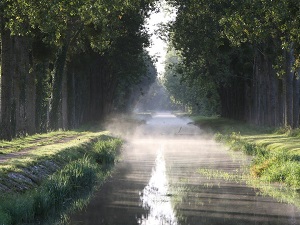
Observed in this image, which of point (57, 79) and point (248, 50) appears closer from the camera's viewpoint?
point (57, 79)

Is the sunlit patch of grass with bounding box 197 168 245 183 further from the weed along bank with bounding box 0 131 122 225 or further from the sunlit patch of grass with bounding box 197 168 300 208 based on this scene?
the weed along bank with bounding box 0 131 122 225

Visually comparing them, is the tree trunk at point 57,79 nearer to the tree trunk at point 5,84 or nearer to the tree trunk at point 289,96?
the tree trunk at point 5,84

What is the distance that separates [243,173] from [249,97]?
42.8 meters

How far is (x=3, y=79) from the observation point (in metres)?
33.9

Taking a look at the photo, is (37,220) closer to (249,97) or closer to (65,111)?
(65,111)

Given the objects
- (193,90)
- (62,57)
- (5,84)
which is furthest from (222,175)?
(193,90)

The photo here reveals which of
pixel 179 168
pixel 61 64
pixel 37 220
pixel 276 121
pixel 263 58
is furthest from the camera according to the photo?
pixel 263 58

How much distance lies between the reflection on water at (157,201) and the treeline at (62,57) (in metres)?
7.41

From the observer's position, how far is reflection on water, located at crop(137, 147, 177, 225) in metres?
14.8

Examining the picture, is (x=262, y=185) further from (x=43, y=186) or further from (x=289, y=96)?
(x=289, y=96)

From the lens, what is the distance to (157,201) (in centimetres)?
1784

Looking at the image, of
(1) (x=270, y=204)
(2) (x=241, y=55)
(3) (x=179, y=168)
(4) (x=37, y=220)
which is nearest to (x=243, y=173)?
(3) (x=179, y=168)

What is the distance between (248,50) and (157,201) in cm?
4259

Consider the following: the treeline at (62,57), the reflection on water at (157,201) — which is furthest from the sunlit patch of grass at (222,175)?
the treeline at (62,57)
